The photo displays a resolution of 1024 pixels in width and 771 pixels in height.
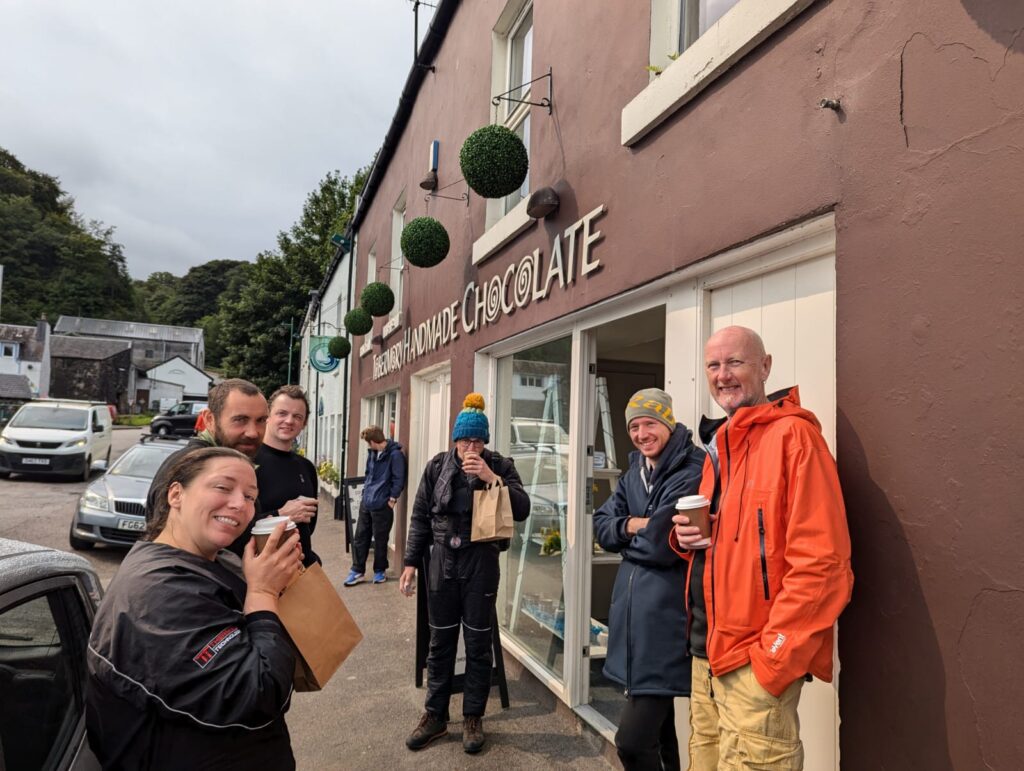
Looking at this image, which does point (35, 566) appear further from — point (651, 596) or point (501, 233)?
point (501, 233)

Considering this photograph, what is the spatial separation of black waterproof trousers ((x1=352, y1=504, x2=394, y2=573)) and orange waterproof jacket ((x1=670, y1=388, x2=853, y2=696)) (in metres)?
6.25

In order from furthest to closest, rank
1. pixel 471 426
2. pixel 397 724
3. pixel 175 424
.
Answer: pixel 175 424, pixel 397 724, pixel 471 426

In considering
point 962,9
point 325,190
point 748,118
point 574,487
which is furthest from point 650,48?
point 325,190

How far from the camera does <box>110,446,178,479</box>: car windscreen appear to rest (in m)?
9.39

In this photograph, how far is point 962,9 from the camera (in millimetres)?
1746

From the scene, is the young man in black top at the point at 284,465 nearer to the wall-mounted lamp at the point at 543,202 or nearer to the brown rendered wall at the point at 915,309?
the wall-mounted lamp at the point at 543,202

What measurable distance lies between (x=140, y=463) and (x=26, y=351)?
53.1 metres

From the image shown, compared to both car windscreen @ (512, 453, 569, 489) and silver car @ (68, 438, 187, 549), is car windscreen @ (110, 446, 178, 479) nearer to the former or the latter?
silver car @ (68, 438, 187, 549)

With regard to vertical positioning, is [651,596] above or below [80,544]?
above

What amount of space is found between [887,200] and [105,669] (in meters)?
2.45

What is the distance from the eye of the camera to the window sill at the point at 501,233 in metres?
4.76

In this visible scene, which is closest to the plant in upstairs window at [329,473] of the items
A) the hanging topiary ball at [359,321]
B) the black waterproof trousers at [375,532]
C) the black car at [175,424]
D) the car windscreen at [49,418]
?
the hanging topiary ball at [359,321]

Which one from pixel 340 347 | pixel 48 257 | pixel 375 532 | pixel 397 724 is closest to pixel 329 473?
pixel 340 347

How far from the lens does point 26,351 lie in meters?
50.8
